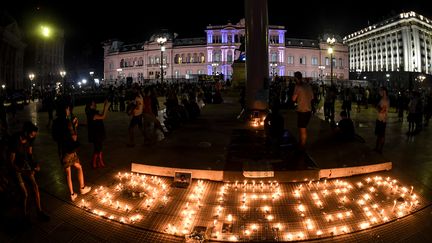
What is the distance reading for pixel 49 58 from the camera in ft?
257


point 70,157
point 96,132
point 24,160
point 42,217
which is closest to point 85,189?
point 70,157

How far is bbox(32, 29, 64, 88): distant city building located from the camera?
7238 centimetres

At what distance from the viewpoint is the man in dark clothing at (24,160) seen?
5551 mm

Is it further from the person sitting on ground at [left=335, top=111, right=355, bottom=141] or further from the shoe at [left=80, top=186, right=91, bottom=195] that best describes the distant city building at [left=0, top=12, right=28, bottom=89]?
the person sitting on ground at [left=335, top=111, right=355, bottom=141]

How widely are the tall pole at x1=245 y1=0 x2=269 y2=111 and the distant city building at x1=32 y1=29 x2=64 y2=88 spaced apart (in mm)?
63591

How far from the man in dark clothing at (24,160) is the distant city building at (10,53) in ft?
190

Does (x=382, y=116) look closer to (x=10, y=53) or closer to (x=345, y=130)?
(x=345, y=130)

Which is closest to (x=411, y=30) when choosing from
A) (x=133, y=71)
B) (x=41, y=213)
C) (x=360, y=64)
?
(x=360, y=64)

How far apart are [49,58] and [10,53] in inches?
641

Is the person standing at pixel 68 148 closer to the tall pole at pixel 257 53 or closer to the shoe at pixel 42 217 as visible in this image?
the shoe at pixel 42 217

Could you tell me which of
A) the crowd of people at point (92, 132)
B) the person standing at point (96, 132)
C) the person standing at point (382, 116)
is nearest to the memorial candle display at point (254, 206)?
the crowd of people at point (92, 132)

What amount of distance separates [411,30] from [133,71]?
8372cm

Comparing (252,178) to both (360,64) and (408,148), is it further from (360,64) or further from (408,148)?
(360,64)

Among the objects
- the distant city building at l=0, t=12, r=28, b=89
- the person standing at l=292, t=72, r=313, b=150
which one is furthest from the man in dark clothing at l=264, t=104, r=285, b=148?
the distant city building at l=0, t=12, r=28, b=89
